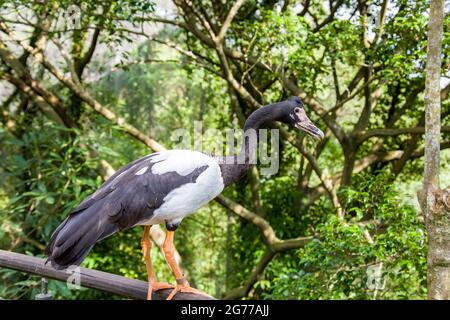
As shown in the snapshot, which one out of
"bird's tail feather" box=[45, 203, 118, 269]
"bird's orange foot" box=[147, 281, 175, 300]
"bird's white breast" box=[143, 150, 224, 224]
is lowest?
"bird's orange foot" box=[147, 281, 175, 300]

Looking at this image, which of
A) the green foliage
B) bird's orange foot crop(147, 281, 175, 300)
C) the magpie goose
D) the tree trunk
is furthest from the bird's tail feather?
the green foliage

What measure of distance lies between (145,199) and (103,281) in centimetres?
40

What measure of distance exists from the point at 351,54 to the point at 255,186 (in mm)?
1633

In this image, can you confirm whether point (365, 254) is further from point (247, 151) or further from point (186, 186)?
point (186, 186)

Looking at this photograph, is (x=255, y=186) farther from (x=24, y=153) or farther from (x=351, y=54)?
(x=24, y=153)

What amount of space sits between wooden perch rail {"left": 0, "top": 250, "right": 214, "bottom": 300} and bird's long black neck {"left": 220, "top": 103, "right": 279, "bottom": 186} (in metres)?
0.41

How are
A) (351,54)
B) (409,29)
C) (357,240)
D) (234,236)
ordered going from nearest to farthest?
1. (357,240)
2. (409,29)
3. (351,54)
4. (234,236)

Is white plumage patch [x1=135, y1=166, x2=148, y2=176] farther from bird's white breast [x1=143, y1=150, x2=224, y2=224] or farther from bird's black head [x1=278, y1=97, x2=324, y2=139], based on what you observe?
bird's black head [x1=278, y1=97, x2=324, y2=139]

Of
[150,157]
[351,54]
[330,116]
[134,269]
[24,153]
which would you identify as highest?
[351,54]

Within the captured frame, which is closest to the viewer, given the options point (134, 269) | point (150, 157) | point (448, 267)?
point (150, 157)

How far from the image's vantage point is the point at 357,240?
145 inches

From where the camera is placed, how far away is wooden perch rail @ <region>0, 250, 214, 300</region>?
2.04 meters

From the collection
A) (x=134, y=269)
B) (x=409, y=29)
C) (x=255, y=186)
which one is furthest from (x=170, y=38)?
(x=409, y=29)

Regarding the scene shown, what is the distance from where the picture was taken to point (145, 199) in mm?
1884
